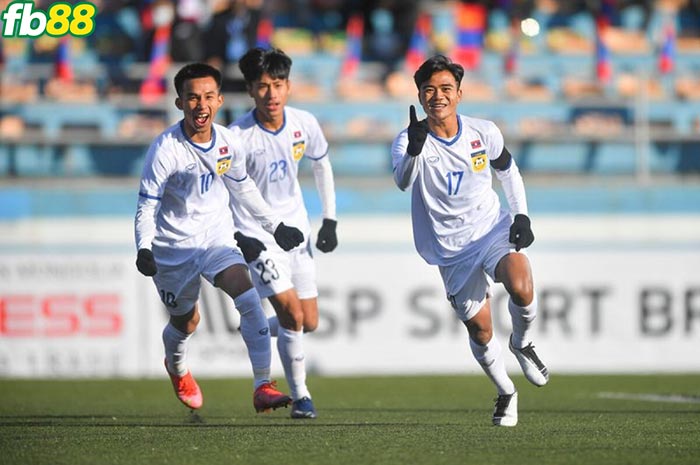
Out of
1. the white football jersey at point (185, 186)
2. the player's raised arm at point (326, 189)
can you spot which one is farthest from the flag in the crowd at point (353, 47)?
the white football jersey at point (185, 186)

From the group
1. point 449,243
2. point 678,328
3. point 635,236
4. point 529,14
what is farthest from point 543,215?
point 449,243

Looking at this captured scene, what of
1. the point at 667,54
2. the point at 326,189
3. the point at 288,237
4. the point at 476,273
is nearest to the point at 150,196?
the point at 288,237

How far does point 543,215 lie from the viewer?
16.6m

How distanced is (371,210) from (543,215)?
7.43ft

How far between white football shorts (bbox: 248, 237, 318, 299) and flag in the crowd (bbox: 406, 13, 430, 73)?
9.13 m

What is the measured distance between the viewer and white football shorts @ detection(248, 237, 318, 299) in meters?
9.41

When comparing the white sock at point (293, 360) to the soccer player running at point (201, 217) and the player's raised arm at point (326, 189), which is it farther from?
the player's raised arm at point (326, 189)

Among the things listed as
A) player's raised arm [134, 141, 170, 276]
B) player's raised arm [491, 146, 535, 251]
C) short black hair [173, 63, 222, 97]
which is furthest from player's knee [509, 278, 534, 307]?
short black hair [173, 63, 222, 97]

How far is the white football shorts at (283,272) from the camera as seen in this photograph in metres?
9.41

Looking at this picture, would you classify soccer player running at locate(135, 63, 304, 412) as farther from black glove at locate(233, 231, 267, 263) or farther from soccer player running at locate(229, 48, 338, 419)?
soccer player running at locate(229, 48, 338, 419)

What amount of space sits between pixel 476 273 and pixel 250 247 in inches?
72.5

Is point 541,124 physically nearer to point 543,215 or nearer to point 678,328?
point 543,215

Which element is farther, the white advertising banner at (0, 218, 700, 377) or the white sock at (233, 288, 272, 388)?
the white advertising banner at (0, 218, 700, 377)

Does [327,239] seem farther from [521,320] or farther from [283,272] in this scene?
[521,320]
